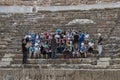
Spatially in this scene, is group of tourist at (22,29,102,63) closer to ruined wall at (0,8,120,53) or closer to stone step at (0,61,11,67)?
stone step at (0,61,11,67)

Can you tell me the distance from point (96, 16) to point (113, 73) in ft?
28.0

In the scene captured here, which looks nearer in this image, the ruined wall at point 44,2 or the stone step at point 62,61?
the stone step at point 62,61

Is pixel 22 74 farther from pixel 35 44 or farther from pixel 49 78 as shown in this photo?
pixel 35 44

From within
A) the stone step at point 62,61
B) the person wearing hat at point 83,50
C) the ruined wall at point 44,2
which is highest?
the ruined wall at point 44,2

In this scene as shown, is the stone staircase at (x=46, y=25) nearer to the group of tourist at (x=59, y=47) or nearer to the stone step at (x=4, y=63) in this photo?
the stone step at (x=4, y=63)

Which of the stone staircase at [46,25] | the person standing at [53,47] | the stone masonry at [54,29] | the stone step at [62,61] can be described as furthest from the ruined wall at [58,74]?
the stone staircase at [46,25]

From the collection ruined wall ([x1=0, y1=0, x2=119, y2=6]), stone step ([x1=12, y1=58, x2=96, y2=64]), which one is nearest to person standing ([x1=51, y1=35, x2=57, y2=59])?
stone step ([x1=12, y1=58, x2=96, y2=64])

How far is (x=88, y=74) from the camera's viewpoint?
1548cm

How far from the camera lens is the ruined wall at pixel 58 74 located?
1538cm

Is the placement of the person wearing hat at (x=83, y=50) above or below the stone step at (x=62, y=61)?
above

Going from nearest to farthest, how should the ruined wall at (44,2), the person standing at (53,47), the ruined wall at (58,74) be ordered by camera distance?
1. the ruined wall at (58,74)
2. the person standing at (53,47)
3. the ruined wall at (44,2)

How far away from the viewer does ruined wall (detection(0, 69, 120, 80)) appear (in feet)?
50.4

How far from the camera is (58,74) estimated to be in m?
15.7

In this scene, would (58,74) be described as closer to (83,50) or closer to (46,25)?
(83,50)
